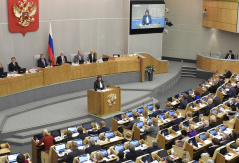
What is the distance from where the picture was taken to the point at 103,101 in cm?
1509

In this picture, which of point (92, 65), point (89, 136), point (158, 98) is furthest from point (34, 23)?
point (89, 136)

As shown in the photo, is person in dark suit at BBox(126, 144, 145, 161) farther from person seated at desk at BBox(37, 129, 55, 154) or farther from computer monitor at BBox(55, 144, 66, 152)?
person seated at desk at BBox(37, 129, 55, 154)

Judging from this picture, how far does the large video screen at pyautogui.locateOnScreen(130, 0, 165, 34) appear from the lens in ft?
74.8

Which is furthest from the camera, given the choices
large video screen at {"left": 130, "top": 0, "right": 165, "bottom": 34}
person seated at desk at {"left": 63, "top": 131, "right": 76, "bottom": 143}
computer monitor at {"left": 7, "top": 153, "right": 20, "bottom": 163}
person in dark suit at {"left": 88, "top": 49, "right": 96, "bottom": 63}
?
large video screen at {"left": 130, "top": 0, "right": 165, "bottom": 34}

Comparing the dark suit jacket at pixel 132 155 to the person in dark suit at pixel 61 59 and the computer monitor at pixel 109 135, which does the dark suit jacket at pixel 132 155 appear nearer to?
the computer monitor at pixel 109 135

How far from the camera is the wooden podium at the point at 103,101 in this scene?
15045 mm

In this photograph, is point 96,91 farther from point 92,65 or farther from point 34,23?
point 34,23

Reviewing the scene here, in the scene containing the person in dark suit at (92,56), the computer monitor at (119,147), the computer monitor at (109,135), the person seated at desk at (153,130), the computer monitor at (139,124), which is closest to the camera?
the computer monitor at (119,147)

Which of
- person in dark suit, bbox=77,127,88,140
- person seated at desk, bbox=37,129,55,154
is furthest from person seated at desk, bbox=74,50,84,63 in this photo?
person seated at desk, bbox=37,129,55,154

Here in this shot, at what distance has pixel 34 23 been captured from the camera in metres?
18.6

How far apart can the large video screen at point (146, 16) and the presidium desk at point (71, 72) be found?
2398 millimetres

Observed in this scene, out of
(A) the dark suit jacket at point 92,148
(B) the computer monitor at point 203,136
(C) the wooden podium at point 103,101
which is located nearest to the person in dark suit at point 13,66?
(C) the wooden podium at point 103,101

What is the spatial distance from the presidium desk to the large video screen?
240 cm

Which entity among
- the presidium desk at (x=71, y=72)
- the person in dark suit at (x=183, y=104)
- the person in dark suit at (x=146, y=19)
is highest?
the person in dark suit at (x=146, y=19)
